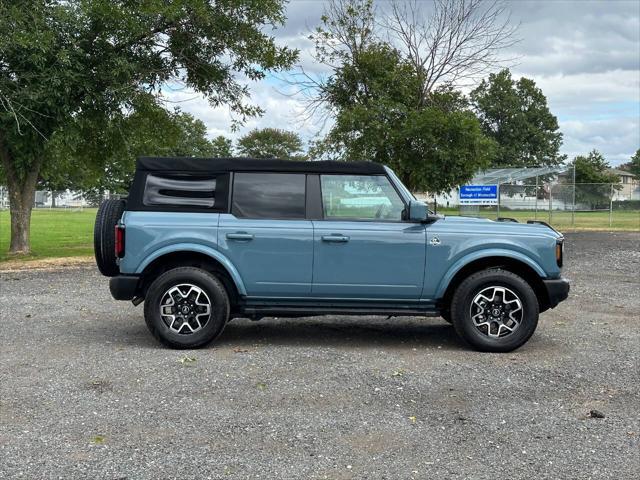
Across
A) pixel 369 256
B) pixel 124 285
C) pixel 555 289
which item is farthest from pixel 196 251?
pixel 555 289

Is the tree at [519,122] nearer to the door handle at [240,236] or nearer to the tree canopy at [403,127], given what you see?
the tree canopy at [403,127]

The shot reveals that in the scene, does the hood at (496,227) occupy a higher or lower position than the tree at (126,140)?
lower

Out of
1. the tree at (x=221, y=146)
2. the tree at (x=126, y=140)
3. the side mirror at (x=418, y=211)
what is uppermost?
the tree at (x=221, y=146)

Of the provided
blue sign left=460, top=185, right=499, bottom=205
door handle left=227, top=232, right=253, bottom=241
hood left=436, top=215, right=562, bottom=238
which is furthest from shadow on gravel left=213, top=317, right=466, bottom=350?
blue sign left=460, top=185, right=499, bottom=205

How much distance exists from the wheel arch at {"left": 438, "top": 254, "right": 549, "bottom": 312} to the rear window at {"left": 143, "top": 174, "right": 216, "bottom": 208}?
2.49m

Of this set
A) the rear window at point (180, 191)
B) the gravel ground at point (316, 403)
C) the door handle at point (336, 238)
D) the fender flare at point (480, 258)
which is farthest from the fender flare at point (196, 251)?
the fender flare at point (480, 258)

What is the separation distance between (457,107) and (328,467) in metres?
17.5

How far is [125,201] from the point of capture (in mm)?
6551

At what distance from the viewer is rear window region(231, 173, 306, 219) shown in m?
6.38

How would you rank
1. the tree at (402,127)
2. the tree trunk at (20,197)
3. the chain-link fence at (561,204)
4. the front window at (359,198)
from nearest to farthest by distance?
the front window at (359,198)
the tree trunk at (20,197)
the tree at (402,127)
the chain-link fence at (561,204)

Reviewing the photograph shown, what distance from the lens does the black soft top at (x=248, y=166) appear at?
251 inches

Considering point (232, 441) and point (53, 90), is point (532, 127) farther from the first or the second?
point (232, 441)

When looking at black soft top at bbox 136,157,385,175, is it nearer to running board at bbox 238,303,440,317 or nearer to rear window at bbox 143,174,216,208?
rear window at bbox 143,174,216,208

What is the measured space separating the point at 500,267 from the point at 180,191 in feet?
10.8
